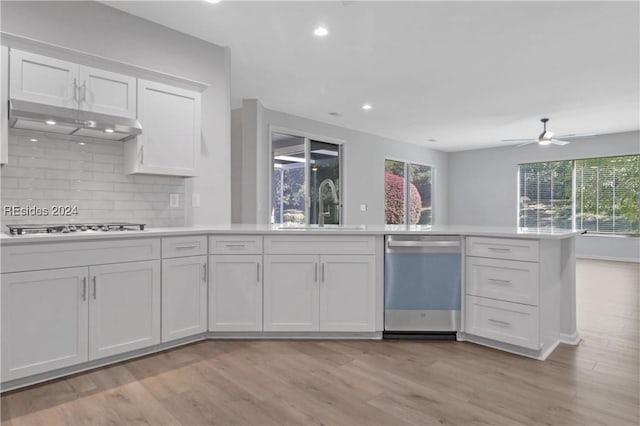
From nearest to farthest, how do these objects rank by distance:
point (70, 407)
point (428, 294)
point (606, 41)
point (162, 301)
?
point (70, 407) → point (162, 301) → point (428, 294) → point (606, 41)

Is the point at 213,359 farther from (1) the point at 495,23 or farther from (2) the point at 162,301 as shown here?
(1) the point at 495,23

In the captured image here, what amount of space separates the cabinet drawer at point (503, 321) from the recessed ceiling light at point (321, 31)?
8.08 ft

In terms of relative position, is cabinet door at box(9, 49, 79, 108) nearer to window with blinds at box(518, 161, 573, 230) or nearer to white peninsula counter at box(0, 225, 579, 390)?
white peninsula counter at box(0, 225, 579, 390)

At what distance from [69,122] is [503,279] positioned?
9.95 ft

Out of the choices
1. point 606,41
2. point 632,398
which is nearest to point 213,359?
point 632,398

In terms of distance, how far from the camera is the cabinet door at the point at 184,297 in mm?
2666

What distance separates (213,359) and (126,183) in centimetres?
153

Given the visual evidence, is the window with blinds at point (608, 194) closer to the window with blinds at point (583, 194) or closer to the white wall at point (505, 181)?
the window with blinds at point (583, 194)

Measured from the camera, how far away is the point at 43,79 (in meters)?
2.49

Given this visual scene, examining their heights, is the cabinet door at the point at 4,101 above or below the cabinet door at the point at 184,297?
above

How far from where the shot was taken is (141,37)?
3150 mm

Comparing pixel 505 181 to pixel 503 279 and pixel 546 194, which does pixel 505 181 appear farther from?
pixel 503 279

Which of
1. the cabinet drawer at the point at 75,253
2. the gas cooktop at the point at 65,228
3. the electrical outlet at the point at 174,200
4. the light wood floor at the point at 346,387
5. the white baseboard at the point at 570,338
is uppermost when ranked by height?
the electrical outlet at the point at 174,200

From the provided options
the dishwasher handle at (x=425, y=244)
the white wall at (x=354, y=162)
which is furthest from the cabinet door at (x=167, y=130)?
the white wall at (x=354, y=162)
